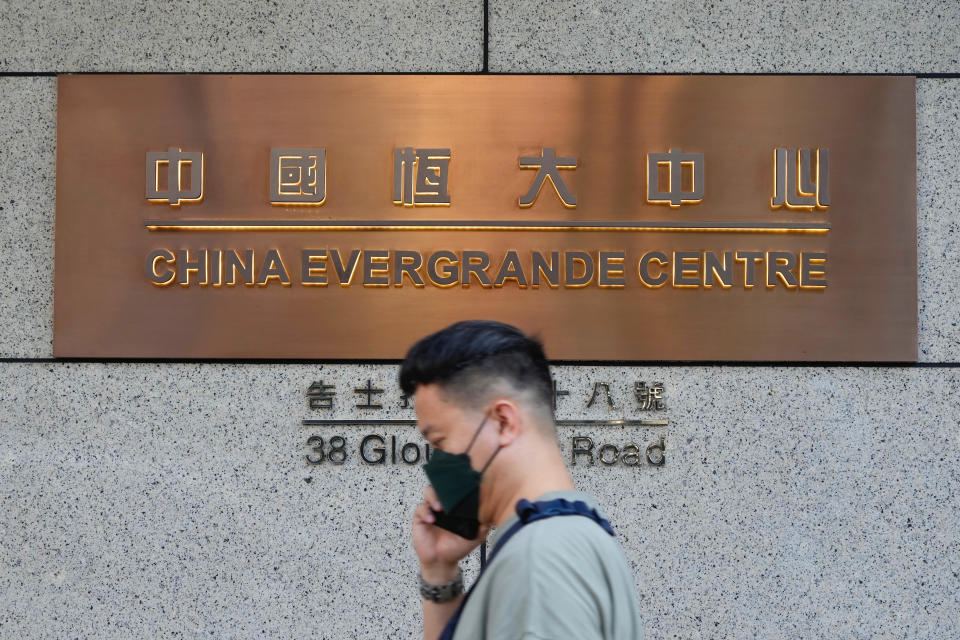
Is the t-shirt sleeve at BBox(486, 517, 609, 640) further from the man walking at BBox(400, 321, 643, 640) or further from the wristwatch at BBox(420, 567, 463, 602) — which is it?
the wristwatch at BBox(420, 567, 463, 602)

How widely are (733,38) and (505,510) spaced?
93.2 inches

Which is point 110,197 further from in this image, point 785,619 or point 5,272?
point 785,619

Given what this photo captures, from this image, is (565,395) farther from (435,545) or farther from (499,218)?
(435,545)

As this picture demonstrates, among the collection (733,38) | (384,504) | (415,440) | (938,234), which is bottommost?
(384,504)

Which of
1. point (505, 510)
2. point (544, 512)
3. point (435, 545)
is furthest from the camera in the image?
point (435, 545)

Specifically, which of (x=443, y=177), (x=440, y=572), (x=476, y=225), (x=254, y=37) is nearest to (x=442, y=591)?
(x=440, y=572)

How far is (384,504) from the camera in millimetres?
3248

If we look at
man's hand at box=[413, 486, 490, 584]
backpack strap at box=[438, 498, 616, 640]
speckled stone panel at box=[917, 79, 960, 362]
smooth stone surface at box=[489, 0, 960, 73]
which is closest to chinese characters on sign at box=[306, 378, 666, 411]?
speckled stone panel at box=[917, 79, 960, 362]

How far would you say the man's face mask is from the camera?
158 centimetres

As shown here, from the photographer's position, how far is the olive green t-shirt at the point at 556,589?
1267 millimetres

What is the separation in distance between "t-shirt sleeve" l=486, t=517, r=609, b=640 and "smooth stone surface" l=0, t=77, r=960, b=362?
7.85 ft

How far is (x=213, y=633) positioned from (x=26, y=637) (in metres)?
0.65

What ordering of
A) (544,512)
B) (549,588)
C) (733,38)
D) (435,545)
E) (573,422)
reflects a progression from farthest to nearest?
(733,38)
(573,422)
(435,545)
(544,512)
(549,588)

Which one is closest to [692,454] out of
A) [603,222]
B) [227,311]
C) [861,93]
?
[603,222]
